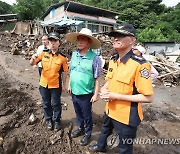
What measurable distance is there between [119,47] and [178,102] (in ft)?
18.1

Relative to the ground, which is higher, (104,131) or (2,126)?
(104,131)

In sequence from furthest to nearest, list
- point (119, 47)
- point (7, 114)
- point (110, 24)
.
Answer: point (110, 24) → point (7, 114) → point (119, 47)

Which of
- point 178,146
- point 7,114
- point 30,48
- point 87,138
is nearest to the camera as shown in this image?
point 87,138

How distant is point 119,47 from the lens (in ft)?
7.11

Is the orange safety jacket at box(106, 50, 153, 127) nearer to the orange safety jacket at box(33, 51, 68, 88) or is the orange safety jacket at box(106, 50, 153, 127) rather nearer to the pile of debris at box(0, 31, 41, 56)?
the orange safety jacket at box(33, 51, 68, 88)

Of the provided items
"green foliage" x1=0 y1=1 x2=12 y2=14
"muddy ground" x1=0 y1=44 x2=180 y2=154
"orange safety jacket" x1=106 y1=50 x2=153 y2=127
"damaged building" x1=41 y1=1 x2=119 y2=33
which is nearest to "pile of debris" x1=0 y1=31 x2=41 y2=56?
"damaged building" x1=41 y1=1 x2=119 y2=33

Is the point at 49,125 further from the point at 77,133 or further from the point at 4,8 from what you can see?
the point at 4,8

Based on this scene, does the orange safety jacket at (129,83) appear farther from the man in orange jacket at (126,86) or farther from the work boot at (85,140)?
the work boot at (85,140)

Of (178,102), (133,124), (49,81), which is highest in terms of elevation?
(49,81)

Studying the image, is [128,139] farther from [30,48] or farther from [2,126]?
[30,48]

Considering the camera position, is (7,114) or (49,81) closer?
(49,81)

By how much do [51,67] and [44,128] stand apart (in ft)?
3.93

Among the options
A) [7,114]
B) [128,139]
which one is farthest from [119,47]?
[7,114]

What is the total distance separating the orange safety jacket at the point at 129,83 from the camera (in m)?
2.03
